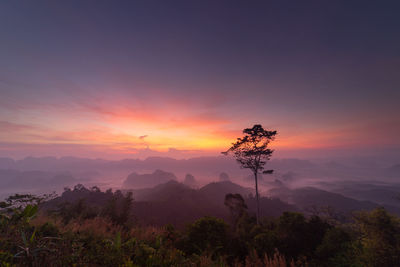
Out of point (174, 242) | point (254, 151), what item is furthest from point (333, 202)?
point (174, 242)

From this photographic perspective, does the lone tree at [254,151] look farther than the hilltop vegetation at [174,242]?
Yes

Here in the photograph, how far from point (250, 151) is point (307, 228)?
11.8 metres

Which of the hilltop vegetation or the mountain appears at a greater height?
the hilltop vegetation

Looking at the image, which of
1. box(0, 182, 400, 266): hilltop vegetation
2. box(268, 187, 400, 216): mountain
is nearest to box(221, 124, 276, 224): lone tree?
box(0, 182, 400, 266): hilltop vegetation

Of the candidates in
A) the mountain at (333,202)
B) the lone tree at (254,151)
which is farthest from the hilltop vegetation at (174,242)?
the mountain at (333,202)

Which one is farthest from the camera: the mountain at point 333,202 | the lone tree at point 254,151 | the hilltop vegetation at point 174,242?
the mountain at point 333,202

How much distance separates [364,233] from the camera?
970 cm

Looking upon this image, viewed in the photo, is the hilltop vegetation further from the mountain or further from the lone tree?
the mountain

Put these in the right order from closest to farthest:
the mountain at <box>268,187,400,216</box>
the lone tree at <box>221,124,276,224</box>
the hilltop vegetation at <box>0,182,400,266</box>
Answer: the hilltop vegetation at <box>0,182,400,266</box>, the lone tree at <box>221,124,276,224</box>, the mountain at <box>268,187,400,216</box>

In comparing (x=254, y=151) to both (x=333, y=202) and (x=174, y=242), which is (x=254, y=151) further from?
(x=333, y=202)

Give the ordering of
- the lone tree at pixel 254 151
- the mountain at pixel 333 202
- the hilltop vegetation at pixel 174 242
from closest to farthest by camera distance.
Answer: the hilltop vegetation at pixel 174 242 → the lone tree at pixel 254 151 → the mountain at pixel 333 202

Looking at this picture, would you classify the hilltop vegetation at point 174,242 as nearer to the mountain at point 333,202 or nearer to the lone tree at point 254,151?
the lone tree at point 254,151

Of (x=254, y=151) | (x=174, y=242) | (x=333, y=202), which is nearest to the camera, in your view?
(x=174, y=242)

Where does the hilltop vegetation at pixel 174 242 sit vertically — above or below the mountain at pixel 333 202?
above
